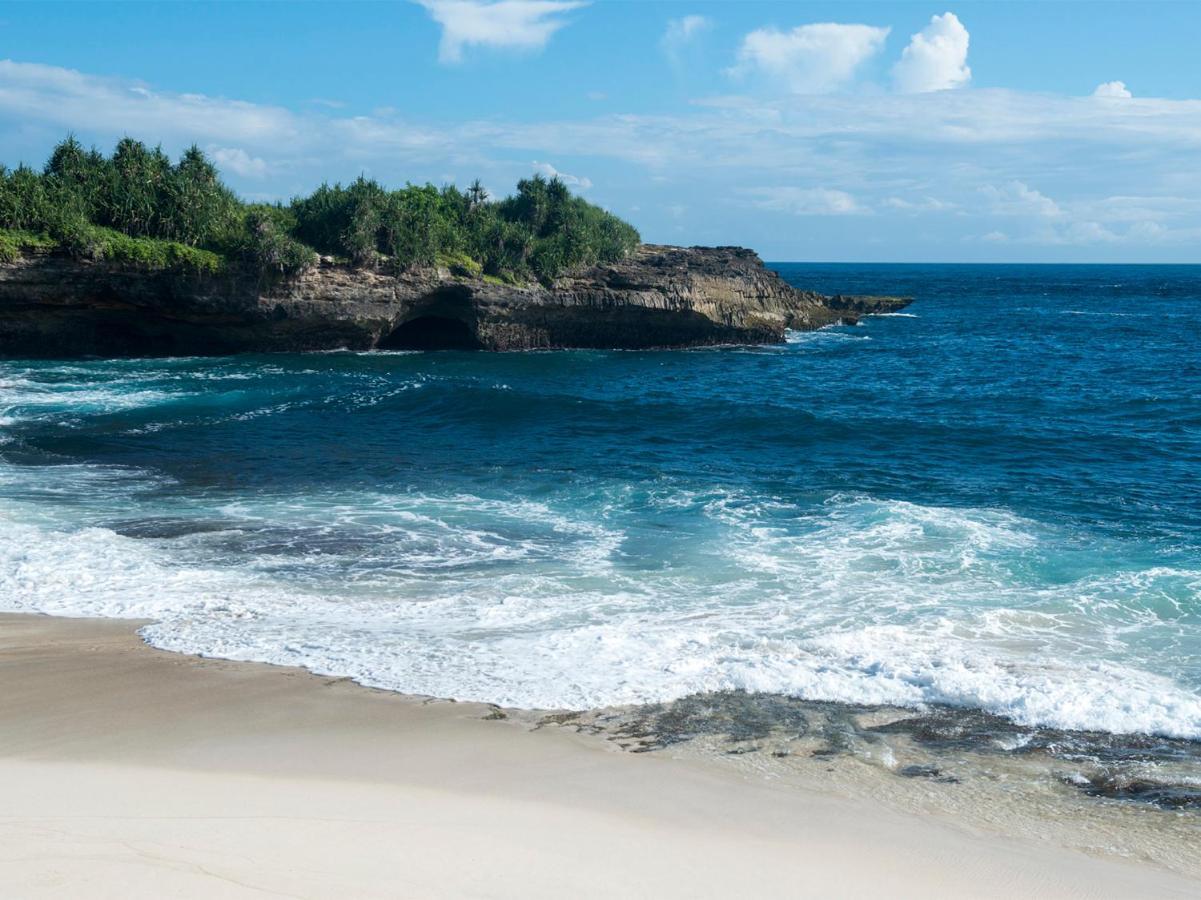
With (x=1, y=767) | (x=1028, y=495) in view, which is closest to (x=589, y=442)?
(x=1028, y=495)

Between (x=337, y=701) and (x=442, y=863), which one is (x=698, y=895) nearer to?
(x=442, y=863)

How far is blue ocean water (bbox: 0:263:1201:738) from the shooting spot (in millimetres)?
10672

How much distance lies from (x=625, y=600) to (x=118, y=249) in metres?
26.6

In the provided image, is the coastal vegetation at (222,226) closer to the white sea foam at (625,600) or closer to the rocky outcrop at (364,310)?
the rocky outcrop at (364,310)

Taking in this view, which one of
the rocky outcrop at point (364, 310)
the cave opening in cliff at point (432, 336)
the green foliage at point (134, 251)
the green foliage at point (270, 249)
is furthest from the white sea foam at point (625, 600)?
the cave opening in cliff at point (432, 336)

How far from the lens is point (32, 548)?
14180 millimetres

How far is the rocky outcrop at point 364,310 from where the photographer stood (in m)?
33.4

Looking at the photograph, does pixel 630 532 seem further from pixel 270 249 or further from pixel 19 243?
pixel 19 243

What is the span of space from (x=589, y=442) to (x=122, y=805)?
17.1 metres

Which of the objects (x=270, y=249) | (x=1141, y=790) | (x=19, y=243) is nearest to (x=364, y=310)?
(x=270, y=249)

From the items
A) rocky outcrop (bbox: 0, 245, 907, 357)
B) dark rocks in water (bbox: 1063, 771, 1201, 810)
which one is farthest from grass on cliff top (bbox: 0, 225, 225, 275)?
dark rocks in water (bbox: 1063, 771, 1201, 810)

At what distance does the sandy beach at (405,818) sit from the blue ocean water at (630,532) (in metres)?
1.31

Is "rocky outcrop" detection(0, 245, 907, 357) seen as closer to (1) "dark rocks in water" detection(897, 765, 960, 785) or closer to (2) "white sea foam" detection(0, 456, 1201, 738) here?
(2) "white sea foam" detection(0, 456, 1201, 738)

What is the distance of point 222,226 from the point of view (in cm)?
3516
